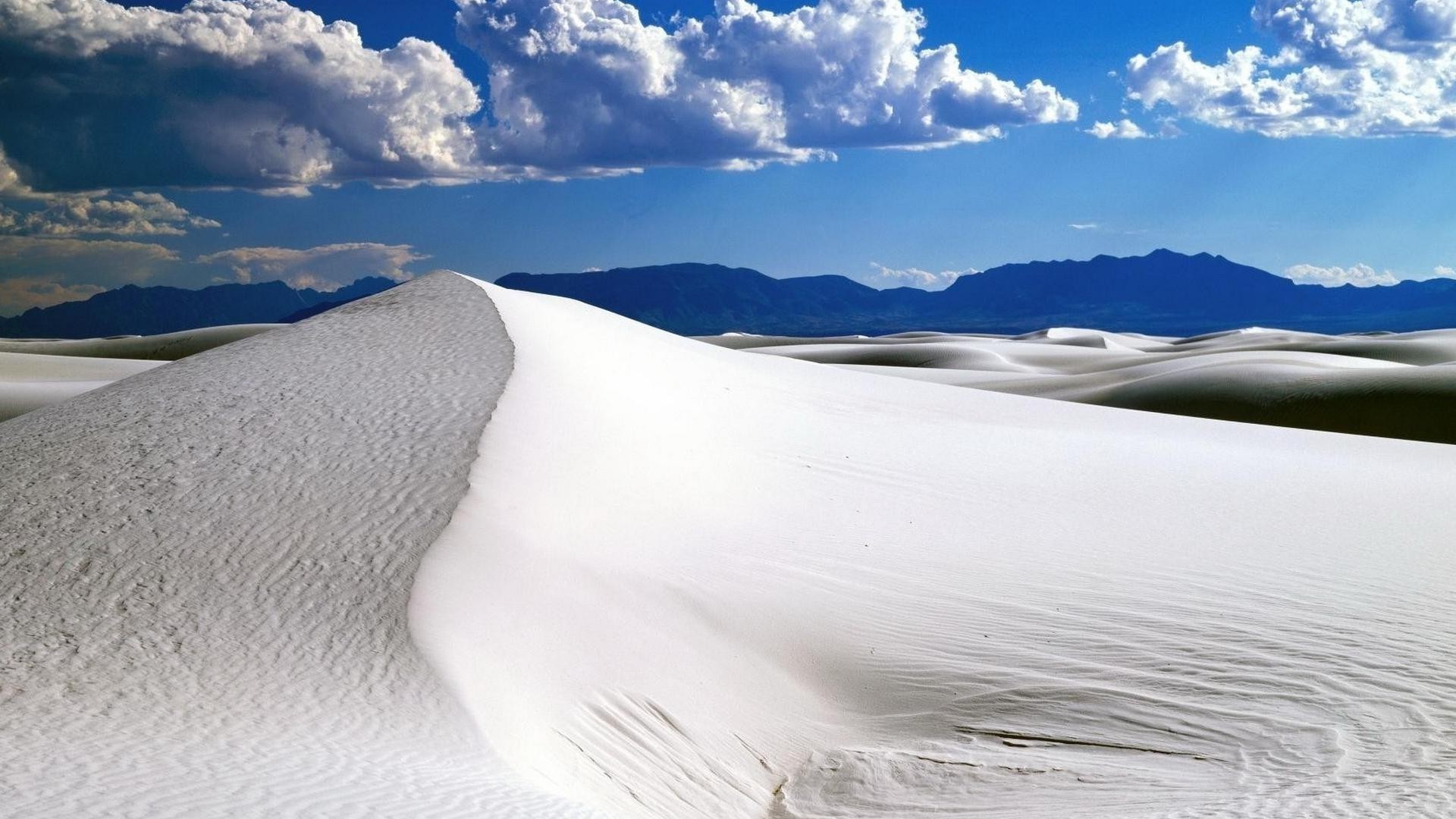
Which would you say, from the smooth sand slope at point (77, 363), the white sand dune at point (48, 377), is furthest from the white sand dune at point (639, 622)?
the white sand dune at point (48, 377)

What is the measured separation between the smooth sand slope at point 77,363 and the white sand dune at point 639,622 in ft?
40.4

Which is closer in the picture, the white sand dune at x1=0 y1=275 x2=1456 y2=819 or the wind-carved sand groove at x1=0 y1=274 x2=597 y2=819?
the wind-carved sand groove at x1=0 y1=274 x2=597 y2=819

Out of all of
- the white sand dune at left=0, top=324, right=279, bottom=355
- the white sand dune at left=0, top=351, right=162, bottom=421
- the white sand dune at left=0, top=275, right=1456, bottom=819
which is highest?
the white sand dune at left=0, top=275, right=1456, bottom=819

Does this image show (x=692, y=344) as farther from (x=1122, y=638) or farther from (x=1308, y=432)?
(x=1122, y=638)

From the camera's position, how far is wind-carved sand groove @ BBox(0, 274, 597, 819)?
4898 mm

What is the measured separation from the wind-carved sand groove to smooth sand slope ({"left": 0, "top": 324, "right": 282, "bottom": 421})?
11.0m

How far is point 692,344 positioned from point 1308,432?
1036 centimetres

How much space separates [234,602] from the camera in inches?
266

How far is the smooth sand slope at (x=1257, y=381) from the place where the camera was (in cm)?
2927

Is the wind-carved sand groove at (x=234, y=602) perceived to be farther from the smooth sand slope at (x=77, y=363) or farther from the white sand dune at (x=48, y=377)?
the white sand dune at (x=48, y=377)

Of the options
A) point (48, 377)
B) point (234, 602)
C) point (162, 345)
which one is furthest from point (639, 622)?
point (162, 345)

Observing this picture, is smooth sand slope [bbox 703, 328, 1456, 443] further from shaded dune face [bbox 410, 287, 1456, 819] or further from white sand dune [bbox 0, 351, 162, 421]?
white sand dune [bbox 0, 351, 162, 421]

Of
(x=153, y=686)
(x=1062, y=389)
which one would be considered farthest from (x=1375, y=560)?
(x=1062, y=389)

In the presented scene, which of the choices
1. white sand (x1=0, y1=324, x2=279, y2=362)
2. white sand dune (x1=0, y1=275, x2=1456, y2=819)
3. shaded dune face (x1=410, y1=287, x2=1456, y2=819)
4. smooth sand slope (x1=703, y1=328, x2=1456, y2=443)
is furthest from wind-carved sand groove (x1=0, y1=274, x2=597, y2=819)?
white sand (x1=0, y1=324, x2=279, y2=362)
